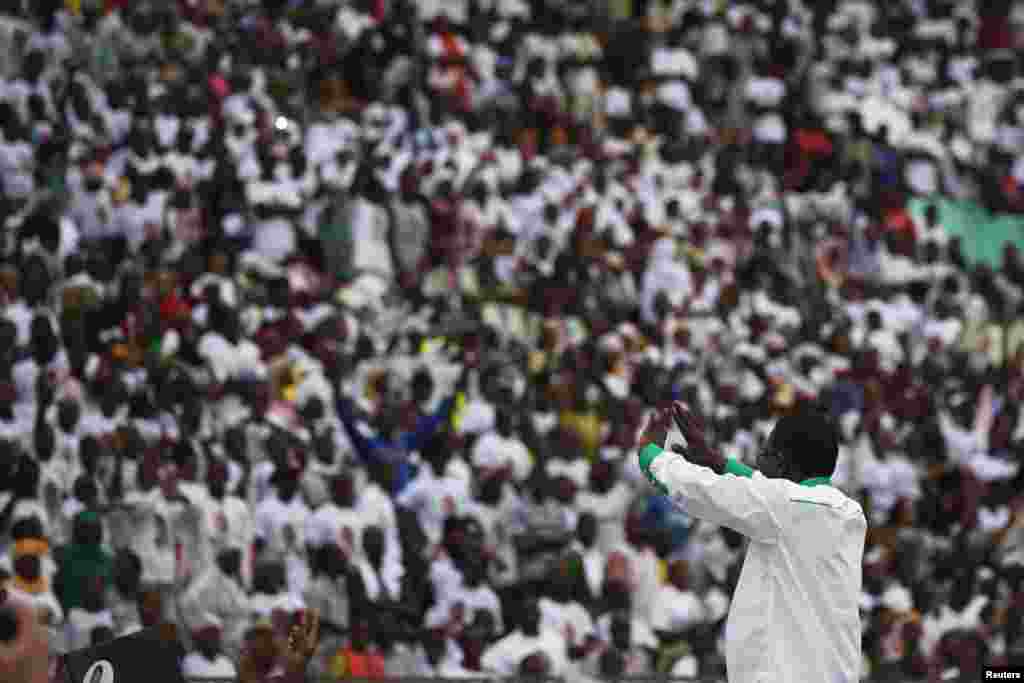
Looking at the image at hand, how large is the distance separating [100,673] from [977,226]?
13.5 meters

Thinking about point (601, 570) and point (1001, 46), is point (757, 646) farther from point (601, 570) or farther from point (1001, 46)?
point (1001, 46)

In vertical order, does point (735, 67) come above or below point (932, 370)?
above

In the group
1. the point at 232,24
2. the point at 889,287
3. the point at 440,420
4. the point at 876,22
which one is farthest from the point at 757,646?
the point at 876,22

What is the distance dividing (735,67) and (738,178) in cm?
183

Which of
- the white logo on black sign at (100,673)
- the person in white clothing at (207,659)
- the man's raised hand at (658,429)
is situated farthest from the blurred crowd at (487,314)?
the man's raised hand at (658,429)

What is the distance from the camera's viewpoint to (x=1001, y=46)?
20.9 m

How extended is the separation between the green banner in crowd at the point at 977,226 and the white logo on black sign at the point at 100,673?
13150 millimetres

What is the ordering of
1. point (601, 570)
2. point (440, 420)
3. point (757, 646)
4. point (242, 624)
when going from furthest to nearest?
point (440, 420), point (601, 570), point (242, 624), point (757, 646)

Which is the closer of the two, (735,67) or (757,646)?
(757,646)

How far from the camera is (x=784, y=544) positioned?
21.0 ft

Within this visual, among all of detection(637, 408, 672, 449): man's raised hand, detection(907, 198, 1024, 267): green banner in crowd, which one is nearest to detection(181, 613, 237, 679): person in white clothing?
detection(637, 408, 672, 449): man's raised hand

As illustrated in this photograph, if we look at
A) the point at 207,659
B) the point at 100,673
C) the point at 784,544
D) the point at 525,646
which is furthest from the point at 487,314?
the point at 784,544

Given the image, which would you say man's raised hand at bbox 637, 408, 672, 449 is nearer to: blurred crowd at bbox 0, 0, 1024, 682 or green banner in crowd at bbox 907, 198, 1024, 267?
blurred crowd at bbox 0, 0, 1024, 682

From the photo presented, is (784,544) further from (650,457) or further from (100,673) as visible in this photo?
(100,673)
